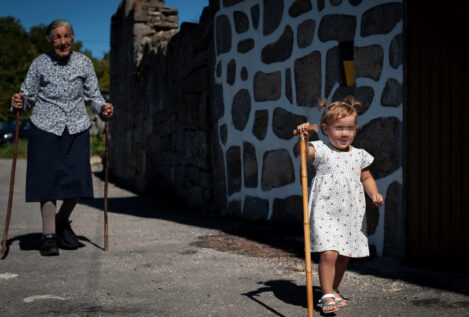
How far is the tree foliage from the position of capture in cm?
3680

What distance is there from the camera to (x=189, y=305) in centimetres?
288

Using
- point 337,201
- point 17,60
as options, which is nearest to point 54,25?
point 337,201

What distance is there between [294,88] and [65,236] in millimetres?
2200

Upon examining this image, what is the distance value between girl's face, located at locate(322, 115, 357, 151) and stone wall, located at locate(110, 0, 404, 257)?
0.99 m

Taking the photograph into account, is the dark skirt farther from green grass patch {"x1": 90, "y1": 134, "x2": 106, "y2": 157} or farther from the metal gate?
green grass patch {"x1": 90, "y1": 134, "x2": 106, "y2": 157}

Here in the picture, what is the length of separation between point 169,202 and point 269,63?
3.08 m

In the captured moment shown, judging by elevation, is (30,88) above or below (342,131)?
above

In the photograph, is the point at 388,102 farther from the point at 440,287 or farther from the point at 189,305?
the point at 189,305

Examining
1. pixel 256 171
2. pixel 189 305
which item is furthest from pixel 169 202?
pixel 189 305

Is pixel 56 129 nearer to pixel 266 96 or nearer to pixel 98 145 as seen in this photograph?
pixel 266 96

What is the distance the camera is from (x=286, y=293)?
10.2 ft

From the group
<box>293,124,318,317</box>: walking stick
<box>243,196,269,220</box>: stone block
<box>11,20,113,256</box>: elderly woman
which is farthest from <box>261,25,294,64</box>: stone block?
<box>293,124,318,317</box>: walking stick

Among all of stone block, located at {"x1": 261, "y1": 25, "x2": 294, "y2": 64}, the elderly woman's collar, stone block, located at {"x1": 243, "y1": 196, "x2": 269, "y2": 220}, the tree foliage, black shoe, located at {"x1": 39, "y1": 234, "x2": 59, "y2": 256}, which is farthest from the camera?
the tree foliage

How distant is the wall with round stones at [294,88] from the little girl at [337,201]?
3.19 feet
